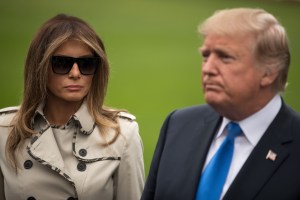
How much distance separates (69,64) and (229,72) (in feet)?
3.68

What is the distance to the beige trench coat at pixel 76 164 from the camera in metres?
3.18

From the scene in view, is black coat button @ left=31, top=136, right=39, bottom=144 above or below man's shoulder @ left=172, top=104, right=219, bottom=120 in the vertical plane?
below

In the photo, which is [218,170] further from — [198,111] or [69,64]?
[69,64]

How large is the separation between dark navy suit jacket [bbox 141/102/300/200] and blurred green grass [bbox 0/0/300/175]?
10.8ft

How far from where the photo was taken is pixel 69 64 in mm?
3234

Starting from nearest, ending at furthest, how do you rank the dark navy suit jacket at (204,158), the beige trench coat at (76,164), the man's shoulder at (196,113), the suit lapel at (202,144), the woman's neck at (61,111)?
the dark navy suit jacket at (204,158) → the suit lapel at (202,144) → the man's shoulder at (196,113) → the beige trench coat at (76,164) → the woman's neck at (61,111)

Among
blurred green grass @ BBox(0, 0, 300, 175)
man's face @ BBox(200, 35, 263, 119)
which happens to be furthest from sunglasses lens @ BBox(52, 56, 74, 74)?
blurred green grass @ BBox(0, 0, 300, 175)

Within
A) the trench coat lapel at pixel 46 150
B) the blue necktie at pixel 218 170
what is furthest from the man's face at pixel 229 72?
the trench coat lapel at pixel 46 150

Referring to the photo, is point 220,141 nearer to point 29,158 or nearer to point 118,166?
point 118,166

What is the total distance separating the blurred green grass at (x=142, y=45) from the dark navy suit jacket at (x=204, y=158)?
3.30 m

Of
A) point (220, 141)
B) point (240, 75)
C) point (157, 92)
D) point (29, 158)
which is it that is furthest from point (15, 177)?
point (157, 92)

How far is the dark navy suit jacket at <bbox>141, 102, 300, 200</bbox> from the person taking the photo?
2.32 m

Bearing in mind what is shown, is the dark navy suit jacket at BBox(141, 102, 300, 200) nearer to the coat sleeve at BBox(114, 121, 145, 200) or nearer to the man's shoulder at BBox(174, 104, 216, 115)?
the man's shoulder at BBox(174, 104, 216, 115)

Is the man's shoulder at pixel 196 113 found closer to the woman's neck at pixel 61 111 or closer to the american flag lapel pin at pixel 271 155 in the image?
the american flag lapel pin at pixel 271 155
